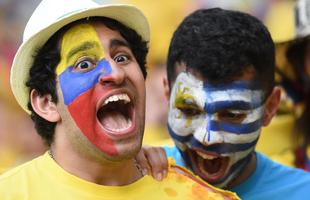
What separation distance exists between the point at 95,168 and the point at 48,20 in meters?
0.59

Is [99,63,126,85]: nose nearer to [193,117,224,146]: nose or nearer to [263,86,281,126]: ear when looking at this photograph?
[193,117,224,146]: nose

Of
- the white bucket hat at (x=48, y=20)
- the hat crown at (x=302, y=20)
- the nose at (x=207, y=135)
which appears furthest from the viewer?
the hat crown at (x=302, y=20)

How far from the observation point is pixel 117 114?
10.5 ft

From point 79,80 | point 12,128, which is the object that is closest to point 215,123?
point 79,80

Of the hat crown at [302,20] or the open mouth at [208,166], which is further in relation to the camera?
the hat crown at [302,20]

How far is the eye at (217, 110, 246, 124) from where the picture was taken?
11.8ft

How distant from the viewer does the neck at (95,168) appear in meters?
3.07

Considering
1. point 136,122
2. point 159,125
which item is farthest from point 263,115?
point 159,125

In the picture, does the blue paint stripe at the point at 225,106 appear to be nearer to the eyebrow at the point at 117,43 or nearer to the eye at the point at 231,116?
the eye at the point at 231,116

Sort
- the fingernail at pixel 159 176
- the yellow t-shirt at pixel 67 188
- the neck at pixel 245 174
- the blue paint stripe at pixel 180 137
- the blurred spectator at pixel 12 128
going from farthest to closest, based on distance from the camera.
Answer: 1. the blurred spectator at pixel 12 128
2. the neck at pixel 245 174
3. the blue paint stripe at pixel 180 137
4. the fingernail at pixel 159 176
5. the yellow t-shirt at pixel 67 188

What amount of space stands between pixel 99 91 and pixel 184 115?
702 millimetres

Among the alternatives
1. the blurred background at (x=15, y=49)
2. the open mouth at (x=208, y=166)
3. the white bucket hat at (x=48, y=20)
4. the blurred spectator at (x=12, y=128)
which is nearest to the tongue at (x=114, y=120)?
the white bucket hat at (x=48, y=20)

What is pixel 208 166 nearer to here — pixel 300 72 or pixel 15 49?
pixel 300 72

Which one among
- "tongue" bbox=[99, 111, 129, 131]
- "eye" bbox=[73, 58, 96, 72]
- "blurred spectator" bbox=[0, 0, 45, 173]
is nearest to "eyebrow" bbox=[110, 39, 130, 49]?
"eye" bbox=[73, 58, 96, 72]
